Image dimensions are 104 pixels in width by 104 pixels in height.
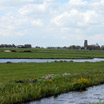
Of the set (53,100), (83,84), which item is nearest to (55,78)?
(83,84)

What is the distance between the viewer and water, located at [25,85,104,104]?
20.9m

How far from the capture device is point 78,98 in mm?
22594

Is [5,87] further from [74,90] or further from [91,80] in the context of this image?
[91,80]

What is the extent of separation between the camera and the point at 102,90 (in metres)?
26.5

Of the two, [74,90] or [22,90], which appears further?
[74,90]

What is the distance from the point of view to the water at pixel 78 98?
824 inches

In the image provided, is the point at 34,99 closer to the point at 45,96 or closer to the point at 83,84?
the point at 45,96

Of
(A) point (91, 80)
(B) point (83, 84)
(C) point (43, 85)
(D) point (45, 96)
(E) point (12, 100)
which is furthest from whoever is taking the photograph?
(A) point (91, 80)

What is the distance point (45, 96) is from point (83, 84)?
695 cm

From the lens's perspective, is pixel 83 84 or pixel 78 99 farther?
pixel 83 84

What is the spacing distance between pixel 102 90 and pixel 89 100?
5164mm

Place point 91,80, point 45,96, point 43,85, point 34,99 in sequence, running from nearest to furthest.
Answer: point 34,99
point 45,96
point 43,85
point 91,80

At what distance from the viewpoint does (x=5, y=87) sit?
22.5 meters

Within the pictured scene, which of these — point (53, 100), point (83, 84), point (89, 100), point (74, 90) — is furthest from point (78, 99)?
point (83, 84)
